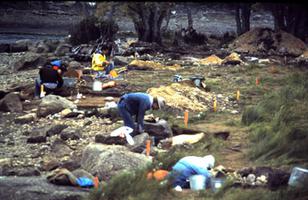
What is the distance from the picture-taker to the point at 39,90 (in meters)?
19.1

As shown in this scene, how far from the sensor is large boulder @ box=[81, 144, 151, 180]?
10.7m

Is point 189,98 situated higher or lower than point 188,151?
lower

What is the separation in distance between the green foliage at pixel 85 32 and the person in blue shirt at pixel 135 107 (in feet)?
85.9

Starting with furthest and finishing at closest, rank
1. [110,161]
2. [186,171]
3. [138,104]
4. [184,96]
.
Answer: [184,96]
[138,104]
[110,161]
[186,171]

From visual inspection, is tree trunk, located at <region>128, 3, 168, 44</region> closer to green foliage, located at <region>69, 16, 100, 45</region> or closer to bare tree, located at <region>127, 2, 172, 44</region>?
bare tree, located at <region>127, 2, 172, 44</region>

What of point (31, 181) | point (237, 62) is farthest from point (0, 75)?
point (31, 181)

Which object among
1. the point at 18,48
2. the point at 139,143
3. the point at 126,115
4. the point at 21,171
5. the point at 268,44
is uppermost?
the point at 126,115

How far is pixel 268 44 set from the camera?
120 feet

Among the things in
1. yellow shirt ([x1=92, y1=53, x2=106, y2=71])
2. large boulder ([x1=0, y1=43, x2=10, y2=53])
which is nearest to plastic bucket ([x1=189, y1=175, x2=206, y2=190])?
yellow shirt ([x1=92, y1=53, x2=106, y2=71])

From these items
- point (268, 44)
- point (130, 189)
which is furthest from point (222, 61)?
point (130, 189)

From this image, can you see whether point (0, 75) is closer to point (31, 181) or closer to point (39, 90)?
point (39, 90)

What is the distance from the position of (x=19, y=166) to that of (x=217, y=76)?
41.9 feet

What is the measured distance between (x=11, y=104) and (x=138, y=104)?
6201mm

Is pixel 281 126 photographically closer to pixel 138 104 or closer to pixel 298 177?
pixel 138 104
